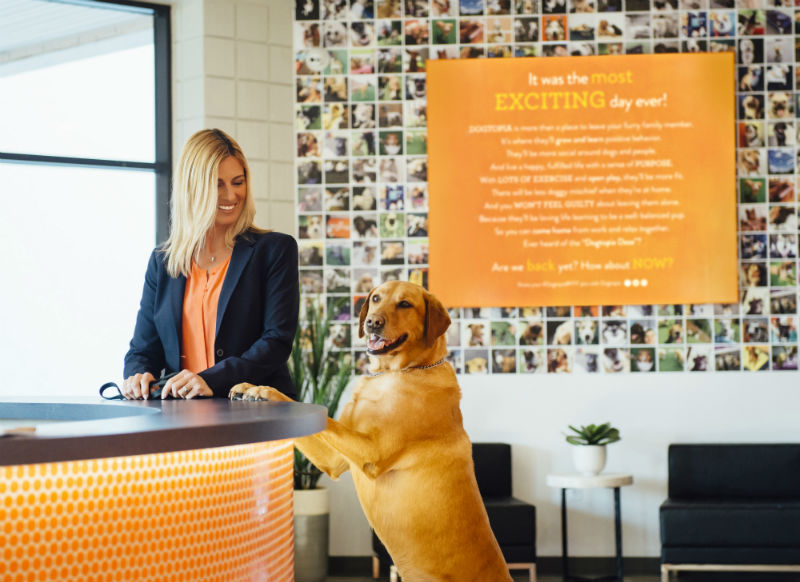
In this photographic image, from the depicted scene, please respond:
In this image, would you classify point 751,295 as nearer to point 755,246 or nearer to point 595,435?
point 755,246

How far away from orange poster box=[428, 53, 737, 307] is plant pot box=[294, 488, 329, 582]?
1.37 m

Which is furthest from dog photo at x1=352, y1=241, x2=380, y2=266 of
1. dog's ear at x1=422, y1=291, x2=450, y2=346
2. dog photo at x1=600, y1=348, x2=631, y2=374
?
dog's ear at x1=422, y1=291, x2=450, y2=346

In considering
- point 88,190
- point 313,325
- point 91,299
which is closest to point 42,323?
point 91,299

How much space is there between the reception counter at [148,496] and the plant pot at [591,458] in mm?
3366

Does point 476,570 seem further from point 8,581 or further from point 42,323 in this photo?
point 42,323

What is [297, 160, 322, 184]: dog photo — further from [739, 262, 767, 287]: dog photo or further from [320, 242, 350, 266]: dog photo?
[739, 262, 767, 287]: dog photo

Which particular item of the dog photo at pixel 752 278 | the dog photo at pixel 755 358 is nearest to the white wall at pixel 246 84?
the dog photo at pixel 752 278

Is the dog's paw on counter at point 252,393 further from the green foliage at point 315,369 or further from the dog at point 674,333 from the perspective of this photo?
the dog at point 674,333

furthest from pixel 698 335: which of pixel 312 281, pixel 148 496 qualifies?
pixel 148 496

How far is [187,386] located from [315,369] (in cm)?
292

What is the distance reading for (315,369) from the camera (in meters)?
5.04

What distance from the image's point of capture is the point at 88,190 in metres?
5.07

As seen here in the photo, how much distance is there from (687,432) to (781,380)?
625 mm

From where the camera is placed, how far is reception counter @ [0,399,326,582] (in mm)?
1282
